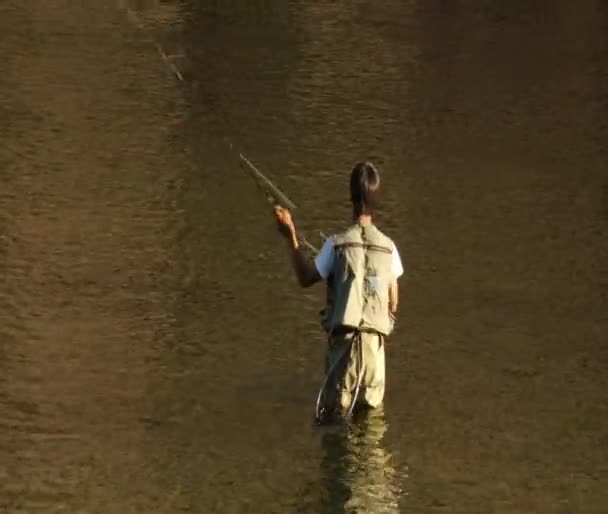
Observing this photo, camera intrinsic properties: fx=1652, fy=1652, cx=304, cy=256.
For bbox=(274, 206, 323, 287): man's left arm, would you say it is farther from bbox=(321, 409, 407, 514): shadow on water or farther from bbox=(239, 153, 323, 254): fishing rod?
bbox=(239, 153, 323, 254): fishing rod

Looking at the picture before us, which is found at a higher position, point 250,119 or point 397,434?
point 250,119

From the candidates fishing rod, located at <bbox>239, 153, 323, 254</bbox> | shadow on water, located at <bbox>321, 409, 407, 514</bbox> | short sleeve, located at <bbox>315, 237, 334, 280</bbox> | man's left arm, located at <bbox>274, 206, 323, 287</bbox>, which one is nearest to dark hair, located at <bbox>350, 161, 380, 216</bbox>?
short sleeve, located at <bbox>315, 237, 334, 280</bbox>

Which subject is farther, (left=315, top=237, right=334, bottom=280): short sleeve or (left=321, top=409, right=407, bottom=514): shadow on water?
(left=315, top=237, right=334, bottom=280): short sleeve

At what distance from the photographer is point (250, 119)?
14.6 metres

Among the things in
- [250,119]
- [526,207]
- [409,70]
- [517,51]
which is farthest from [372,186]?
[517,51]

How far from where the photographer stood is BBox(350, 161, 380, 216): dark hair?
7328 mm

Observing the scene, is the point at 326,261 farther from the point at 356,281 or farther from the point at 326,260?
the point at 356,281

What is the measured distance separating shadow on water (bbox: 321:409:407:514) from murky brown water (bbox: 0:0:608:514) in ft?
0.05

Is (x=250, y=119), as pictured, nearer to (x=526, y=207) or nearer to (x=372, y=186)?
(x=526, y=207)

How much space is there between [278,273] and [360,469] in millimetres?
3137

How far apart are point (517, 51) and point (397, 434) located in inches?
477

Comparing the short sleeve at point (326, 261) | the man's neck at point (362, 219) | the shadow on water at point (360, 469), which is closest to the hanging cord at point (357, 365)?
the shadow on water at point (360, 469)

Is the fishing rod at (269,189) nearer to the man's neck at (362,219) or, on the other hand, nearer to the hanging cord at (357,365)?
the hanging cord at (357,365)

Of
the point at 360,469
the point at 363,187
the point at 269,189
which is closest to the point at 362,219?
the point at 363,187
